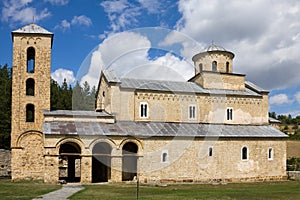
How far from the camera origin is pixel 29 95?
28.8 meters

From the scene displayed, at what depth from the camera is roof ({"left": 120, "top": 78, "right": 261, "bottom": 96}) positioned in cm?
3097

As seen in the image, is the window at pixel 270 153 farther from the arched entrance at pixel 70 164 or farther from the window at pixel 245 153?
the arched entrance at pixel 70 164

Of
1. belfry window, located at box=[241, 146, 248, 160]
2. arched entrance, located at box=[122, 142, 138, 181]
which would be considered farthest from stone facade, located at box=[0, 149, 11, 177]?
belfry window, located at box=[241, 146, 248, 160]

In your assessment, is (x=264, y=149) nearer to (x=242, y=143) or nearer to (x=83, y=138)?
(x=242, y=143)

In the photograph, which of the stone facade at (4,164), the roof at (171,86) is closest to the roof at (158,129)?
the roof at (171,86)

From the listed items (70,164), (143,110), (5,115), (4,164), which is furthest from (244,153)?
(5,115)

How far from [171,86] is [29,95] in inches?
462

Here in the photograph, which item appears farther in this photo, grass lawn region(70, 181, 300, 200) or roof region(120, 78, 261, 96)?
roof region(120, 78, 261, 96)

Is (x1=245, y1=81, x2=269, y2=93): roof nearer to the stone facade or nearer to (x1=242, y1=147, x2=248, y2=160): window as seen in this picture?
(x1=242, y1=147, x2=248, y2=160): window

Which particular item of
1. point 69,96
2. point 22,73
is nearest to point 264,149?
point 22,73

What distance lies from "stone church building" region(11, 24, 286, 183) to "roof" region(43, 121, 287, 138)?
0.07m

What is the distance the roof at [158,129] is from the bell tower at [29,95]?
8.25ft

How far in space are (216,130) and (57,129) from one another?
41.3 ft

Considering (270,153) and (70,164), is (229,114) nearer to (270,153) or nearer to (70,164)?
(270,153)
